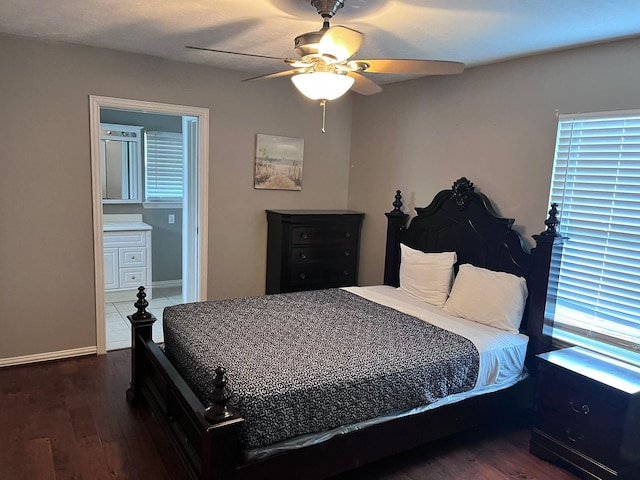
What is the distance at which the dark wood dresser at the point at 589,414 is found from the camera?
2.33 m

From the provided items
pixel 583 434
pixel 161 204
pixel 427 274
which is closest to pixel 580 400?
pixel 583 434

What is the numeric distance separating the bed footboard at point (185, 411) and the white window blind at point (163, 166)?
3.14 meters

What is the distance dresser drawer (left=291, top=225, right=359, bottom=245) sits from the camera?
4.19 metres

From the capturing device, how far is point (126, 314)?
16.3ft

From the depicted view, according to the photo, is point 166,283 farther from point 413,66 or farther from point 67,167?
point 413,66

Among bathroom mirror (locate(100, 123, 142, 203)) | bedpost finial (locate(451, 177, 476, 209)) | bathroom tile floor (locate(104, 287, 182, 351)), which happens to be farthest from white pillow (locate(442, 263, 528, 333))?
bathroom mirror (locate(100, 123, 142, 203))

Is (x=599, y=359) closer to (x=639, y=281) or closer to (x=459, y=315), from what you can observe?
(x=639, y=281)

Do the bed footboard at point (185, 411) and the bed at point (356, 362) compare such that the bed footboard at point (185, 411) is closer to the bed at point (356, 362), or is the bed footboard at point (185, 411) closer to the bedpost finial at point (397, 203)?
the bed at point (356, 362)

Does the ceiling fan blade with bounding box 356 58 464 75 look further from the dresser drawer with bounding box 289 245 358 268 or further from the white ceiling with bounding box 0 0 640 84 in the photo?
the dresser drawer with bounding box 289 245 358 268

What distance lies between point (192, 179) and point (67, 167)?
42.4 inches

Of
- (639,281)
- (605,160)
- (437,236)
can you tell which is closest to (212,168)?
(437,236)

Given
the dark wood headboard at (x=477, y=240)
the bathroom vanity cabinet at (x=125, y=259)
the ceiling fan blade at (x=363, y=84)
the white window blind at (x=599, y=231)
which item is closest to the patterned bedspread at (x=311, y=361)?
the dark wood headboard at (x=477, y=240)

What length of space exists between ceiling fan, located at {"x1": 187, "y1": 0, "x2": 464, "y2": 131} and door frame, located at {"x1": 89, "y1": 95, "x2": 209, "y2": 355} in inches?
68.9

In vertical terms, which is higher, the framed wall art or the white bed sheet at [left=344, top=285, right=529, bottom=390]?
the framed wall art
